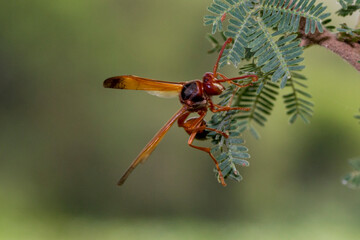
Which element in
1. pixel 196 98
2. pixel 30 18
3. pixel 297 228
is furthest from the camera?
pixel 30 18

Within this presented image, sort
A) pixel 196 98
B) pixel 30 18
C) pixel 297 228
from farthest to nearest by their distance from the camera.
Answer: pixel 30 18 → pixel 297 228 → pixel 196 98

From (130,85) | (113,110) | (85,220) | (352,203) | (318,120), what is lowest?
(85,220)

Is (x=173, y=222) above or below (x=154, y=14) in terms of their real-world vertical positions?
below

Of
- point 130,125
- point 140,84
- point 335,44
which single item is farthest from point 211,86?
point 130,125

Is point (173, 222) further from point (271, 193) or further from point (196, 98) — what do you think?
point (196, 98)

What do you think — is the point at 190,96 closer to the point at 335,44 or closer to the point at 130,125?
→ the point at 335,44

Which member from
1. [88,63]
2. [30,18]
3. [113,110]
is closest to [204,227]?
[113,110]

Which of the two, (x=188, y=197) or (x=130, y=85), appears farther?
(x=188, y=197)
